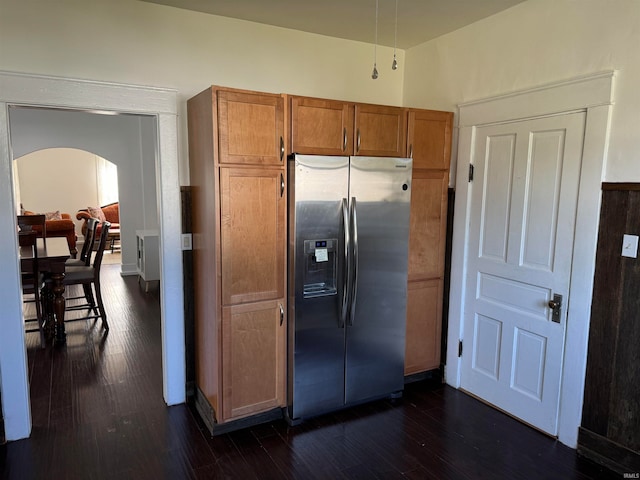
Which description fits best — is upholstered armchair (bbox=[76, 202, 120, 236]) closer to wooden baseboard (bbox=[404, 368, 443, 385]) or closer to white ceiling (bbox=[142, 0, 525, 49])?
white ceiling (bbox=[142, 0, 525, 49])

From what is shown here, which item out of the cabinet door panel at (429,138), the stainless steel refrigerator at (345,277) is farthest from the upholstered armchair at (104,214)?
the cabinet door panel at (429,138)

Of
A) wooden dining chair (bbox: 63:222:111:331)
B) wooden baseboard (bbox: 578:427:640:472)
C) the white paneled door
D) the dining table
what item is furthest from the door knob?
wooden dining chair (bbox: 63:222:111:331)

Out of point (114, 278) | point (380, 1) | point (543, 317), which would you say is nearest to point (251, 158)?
point (380, 1)

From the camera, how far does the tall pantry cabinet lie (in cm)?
250

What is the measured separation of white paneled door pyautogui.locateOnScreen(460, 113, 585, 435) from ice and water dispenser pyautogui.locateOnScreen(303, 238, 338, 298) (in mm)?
1103

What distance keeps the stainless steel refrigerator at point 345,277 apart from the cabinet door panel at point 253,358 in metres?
0.08

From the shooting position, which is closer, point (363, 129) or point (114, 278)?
point (363, 129)

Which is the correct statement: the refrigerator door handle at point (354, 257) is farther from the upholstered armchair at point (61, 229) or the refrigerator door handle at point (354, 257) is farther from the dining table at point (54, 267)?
the upholstered armchair at point (61, 229)

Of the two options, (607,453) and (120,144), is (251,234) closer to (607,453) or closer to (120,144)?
(607,453)

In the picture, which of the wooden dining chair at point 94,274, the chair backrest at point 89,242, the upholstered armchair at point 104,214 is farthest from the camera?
the upholstered armchair at point 104,214

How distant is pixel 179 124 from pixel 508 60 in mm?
2228

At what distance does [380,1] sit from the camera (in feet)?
8.80

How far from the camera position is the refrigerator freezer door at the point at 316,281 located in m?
2.66

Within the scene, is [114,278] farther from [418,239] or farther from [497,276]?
[497,276]
